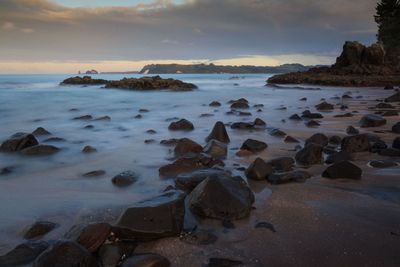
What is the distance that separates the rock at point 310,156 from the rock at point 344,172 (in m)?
0.75

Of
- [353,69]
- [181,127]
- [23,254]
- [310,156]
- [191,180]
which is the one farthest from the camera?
[353,69]

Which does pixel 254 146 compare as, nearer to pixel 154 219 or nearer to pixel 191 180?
pixel 191 180

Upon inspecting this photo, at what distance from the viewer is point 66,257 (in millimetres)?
2611

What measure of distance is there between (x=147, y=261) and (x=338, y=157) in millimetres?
3890

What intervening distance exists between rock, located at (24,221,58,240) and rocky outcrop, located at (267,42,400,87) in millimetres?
A: 37212

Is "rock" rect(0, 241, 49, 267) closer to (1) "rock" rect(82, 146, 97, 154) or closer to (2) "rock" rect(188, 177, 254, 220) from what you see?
(2) "rock" rect(188, 177, 254, 220)

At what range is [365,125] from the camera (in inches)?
355

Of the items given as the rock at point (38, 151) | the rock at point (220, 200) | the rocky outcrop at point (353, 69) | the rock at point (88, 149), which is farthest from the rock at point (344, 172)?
the rocky outcrop at point (353, 69)

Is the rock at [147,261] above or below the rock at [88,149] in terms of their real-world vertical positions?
above

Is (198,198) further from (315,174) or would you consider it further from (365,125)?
(365,125)

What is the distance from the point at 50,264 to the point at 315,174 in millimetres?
3511

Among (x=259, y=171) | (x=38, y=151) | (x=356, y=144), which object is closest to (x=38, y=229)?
(x=259, y=171)

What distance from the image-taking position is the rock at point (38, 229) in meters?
3.30

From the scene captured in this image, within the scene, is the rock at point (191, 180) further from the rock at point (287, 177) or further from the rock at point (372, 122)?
the rock at point (372, 122)
